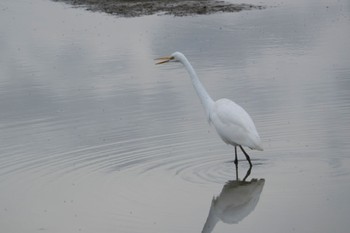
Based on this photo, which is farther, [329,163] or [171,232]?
[329,163]

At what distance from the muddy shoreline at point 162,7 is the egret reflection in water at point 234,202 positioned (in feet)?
55.9

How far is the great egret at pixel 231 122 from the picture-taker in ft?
36.8

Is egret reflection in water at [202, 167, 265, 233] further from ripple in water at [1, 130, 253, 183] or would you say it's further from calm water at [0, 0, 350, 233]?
ripple in water at [1, 130, 253, 183]

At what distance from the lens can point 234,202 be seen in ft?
33.1

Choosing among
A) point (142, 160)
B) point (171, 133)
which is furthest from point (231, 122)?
point (171, 133)

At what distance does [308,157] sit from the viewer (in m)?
11.5

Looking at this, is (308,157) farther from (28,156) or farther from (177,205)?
(28,156)

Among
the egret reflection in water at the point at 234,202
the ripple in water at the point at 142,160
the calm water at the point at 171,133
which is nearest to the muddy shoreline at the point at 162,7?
the calm water at the point at 171,133

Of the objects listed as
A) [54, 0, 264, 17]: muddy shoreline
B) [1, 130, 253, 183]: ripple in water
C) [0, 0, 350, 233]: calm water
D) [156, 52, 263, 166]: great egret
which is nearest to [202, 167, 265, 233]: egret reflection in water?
[0, 0, 350, 233]: calm water

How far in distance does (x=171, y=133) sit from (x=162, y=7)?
56.2 feet

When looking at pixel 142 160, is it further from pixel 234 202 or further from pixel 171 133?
pixel 234 202

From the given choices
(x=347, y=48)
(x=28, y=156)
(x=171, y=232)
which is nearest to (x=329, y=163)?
(x=171, y=232)

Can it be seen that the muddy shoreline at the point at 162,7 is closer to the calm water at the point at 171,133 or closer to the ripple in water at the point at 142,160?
the calm water at the point at 171,133

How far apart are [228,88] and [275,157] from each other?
431 centimetres
